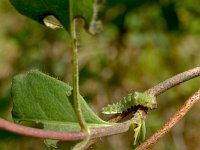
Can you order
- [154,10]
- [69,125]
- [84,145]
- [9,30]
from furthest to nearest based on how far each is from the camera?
[9,30] < [154,10] < [69,125] < [84,145]

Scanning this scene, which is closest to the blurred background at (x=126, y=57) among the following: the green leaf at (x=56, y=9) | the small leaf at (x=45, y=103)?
the small leaf at (x=45, y=103)

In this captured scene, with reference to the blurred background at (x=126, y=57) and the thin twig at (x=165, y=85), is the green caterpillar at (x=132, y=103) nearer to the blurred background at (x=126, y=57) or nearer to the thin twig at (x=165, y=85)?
the thin twig at (x=165, y=85)

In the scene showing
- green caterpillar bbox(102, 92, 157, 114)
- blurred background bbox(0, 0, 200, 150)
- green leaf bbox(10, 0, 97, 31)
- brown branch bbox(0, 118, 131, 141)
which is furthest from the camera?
blurred background bbox(0, 0, 200, 150)

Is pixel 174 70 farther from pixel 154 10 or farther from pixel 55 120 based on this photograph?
pixel 55 120

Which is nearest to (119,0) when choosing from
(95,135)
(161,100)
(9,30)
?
(161,100)

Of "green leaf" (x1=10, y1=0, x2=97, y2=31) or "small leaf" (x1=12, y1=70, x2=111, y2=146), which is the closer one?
"green leaf" (x1=10, y1=0, x2=97, y2=31)

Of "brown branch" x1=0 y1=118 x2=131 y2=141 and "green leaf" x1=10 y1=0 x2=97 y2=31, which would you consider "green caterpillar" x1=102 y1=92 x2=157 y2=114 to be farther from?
"green leaf" x1=10 y1=0 x2=97 y2=31

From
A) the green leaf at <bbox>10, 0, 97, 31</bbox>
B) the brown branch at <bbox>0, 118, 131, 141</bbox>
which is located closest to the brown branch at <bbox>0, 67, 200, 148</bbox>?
the brown branch at <bbox>0, 118, 131, 141</bbox>
